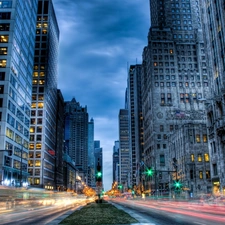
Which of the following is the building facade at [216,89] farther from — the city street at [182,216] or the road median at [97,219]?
the road median at [97,219]

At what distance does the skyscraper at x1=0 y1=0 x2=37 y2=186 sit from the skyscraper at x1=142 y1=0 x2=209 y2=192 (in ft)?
201

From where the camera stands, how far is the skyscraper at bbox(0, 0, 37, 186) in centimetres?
7832

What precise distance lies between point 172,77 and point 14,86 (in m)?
80.4

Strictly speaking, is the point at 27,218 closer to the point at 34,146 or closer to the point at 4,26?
the point at 4,26

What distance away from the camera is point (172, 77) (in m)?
141

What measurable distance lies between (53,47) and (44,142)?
53.5 metres

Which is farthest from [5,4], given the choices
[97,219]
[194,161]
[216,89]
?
[97,219]

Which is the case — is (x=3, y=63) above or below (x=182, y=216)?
above

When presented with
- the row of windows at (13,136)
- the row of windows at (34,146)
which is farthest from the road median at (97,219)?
the row of windows at (34,146)

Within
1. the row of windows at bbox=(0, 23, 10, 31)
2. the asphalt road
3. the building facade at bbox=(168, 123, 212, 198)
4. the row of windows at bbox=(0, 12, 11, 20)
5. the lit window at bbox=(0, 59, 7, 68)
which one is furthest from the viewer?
the building facade at bbox=(168, 123, 212, 198)

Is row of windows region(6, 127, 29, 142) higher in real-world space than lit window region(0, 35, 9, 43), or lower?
lower

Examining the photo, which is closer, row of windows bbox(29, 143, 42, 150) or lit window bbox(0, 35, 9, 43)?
lit window bbox(0, 35, 9, 43)

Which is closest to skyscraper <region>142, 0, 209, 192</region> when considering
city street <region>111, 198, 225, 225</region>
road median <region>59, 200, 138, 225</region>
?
city street <region>111, 198, 225, 225</region>

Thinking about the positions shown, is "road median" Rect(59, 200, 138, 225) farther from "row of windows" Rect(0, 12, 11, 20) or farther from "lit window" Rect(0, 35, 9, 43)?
"row of windows" Rect(0, 12, 11, 20)
